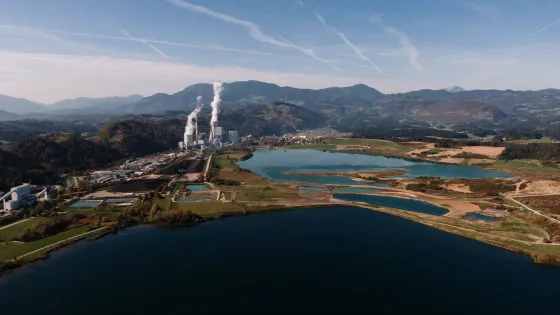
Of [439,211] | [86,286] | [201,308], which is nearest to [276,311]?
[201,308]

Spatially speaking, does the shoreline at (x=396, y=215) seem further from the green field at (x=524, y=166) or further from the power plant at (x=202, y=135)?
the power plant at (x=202, y=135)

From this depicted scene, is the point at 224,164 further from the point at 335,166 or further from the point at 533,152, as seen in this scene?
Result: the point at 533,152

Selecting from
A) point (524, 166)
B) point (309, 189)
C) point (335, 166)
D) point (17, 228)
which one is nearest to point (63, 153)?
point (17, 228)

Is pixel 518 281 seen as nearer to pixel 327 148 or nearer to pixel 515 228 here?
pixel 515 228

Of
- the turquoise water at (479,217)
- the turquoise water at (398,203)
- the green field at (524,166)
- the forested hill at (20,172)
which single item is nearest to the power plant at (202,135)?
the forested hill at (20,172)

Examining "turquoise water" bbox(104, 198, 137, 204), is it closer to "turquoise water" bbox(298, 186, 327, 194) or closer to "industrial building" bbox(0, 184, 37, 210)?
"industrial building" bbox(0, 184, 37, 210)

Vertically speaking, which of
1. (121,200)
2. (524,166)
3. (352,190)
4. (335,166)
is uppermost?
(524,166)
